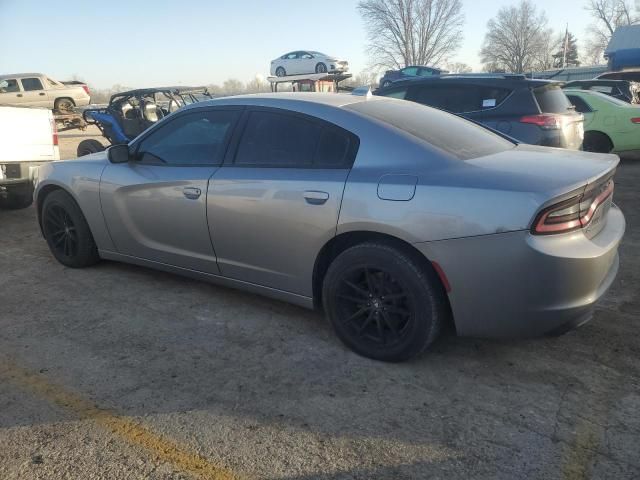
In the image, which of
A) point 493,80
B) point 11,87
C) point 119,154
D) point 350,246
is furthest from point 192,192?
point 11,87

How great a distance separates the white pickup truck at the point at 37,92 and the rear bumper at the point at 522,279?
69.6 ft

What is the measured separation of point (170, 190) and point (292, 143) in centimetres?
103

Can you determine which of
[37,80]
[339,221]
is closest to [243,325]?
[339,221]

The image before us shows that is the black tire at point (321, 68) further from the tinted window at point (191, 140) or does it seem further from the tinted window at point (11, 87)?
the tinted window at point (191, 140)

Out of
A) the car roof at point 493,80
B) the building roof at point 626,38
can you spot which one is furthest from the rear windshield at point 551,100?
the building roof at point 626,38

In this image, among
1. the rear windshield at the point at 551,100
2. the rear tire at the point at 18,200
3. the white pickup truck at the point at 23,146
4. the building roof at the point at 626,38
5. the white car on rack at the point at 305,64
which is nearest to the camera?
the white pickup truck at the point at 23,146

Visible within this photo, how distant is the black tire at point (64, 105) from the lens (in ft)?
68.1

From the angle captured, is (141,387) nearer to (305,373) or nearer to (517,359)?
(305,373)

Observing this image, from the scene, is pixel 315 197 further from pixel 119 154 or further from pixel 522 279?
pixel 119 154

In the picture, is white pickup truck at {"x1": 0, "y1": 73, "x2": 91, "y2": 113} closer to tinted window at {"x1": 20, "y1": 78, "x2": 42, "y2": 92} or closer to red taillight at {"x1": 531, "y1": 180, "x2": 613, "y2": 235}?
tinted window at {"x1": 20, "y1": 78, "x2": 42, "y2": 92}

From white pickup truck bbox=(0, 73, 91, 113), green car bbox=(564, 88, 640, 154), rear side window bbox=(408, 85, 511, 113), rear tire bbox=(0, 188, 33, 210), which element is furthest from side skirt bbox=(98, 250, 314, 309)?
white pickup truck bbox=(0, 73, 91, 113)

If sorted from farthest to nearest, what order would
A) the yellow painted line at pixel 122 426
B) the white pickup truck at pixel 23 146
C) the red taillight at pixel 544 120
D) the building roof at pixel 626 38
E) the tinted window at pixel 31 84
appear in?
the building roof at pixel 626 38, the tinted window at pixel 31 84, the red taillight at pixel 544 120, the white pickup truck at pixel 23 146, the yellow painted line at pixel 122 426

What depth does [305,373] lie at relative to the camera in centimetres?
300

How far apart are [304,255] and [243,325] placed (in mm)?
715
